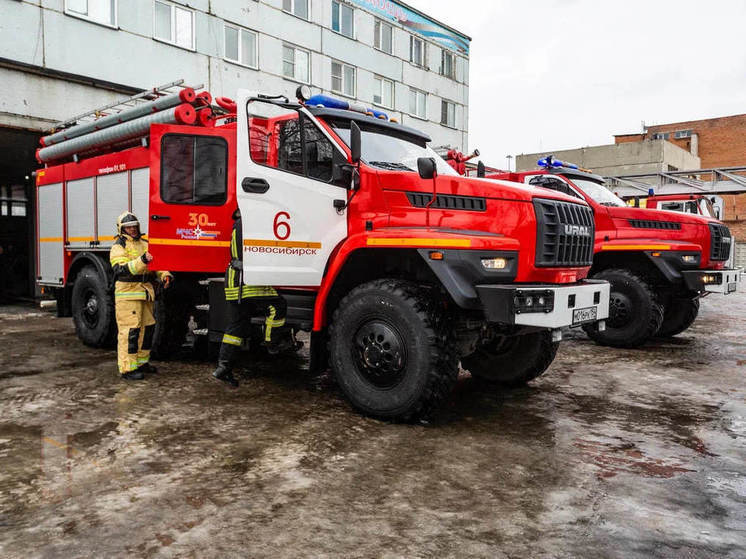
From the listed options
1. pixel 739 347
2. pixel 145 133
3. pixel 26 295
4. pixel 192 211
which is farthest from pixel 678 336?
pixel 26 295

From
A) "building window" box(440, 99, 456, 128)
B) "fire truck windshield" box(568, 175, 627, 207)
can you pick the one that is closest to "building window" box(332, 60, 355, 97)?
"building window" box(440, 99, 456, 128)

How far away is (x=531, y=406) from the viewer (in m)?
5.47

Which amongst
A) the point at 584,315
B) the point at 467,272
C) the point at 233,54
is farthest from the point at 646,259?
the point at 233,54

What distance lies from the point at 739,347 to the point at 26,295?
16.5 m

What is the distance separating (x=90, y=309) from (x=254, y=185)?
3793mm

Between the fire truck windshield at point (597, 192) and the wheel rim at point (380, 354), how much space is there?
5.43 meters

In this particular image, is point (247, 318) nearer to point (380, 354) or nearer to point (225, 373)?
point (225, 373)

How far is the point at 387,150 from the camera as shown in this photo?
17.7 ft

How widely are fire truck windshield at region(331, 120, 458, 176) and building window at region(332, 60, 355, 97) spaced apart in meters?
17.4

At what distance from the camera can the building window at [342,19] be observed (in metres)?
21.9

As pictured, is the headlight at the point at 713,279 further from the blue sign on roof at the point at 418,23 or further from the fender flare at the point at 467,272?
the blue sign on roof at the point at 418,23

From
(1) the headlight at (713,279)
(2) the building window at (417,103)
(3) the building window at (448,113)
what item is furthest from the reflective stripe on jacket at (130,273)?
(3) the building window at (448,113)

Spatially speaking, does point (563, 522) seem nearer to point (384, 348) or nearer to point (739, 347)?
point (384, 348)

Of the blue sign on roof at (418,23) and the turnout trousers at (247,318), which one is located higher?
the blue sign on roof at (418,23)
